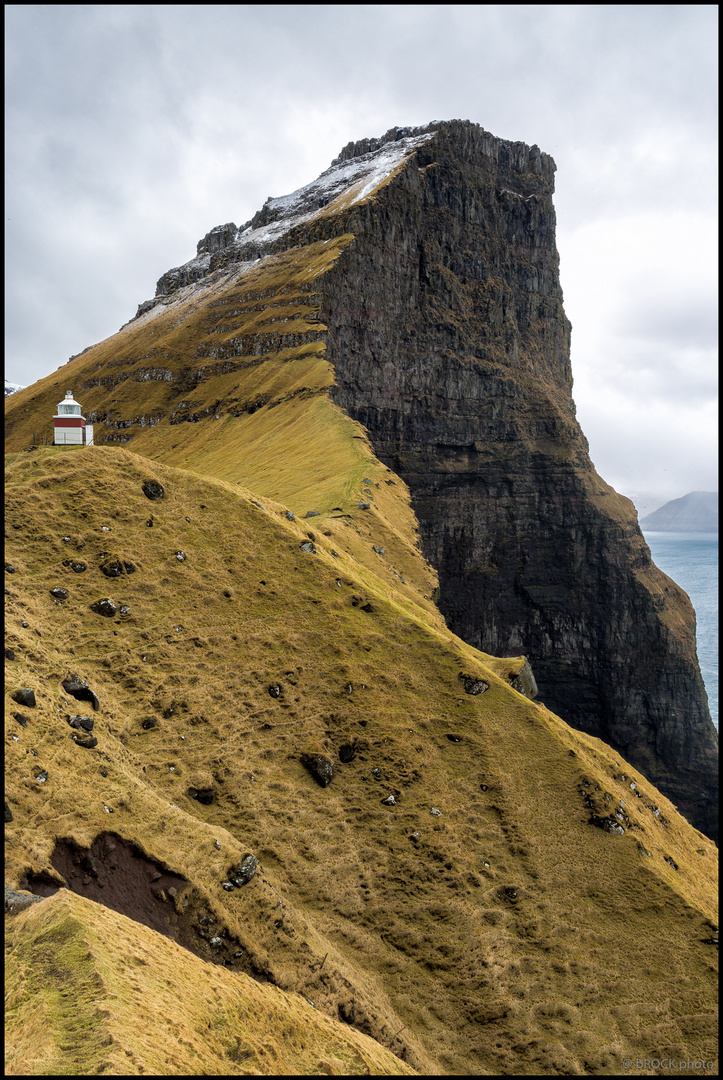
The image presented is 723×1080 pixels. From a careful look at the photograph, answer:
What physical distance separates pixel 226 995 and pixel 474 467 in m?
91.0

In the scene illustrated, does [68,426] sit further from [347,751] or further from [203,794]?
[347,751]

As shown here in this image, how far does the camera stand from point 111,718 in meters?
20.6

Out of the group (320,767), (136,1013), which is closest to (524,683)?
(320,767)

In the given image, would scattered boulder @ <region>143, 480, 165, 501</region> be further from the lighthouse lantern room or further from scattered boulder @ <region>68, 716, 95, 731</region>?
scattered boulder @ <region>68, 716, 95, 731</region>

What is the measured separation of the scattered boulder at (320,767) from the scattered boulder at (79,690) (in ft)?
26.2

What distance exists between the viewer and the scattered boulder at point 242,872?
1686 centimetres

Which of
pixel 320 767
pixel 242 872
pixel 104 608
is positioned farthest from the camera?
pixel 104 608

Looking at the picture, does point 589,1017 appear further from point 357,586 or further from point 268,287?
point 268,287

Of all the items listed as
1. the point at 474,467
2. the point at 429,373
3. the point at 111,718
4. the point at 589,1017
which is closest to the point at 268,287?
the point at 429,373

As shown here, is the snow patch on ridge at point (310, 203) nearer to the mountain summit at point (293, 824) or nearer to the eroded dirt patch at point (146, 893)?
the mountain summit at point (293, 824)

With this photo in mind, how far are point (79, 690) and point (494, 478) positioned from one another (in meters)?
88.4

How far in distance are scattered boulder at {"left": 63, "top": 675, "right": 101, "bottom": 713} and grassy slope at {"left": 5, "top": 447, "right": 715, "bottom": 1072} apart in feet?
1.70

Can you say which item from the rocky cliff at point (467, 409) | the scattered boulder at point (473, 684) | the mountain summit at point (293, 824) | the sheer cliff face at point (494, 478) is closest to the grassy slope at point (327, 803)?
the mountain summit at point (293, 824)

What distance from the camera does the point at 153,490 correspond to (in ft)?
95.9
